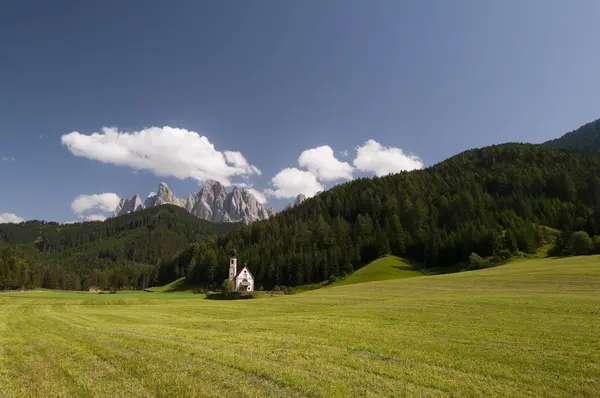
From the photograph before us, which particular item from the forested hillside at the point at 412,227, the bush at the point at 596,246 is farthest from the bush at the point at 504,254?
the bush at the point at 596,246

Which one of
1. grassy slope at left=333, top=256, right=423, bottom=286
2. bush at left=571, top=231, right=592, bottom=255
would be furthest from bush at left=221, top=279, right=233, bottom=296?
bush at left=571, top=231, right=592, bottom=255

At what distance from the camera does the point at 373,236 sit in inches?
5669

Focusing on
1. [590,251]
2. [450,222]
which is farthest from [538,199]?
[590,251]

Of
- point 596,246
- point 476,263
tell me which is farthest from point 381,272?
point 596,246

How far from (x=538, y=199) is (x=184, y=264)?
613 ft

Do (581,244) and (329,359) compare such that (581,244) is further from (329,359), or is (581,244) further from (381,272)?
(329,359)

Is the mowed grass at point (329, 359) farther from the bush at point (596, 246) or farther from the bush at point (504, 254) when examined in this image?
the bush at point (504, 254)

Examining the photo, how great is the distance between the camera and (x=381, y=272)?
115 m

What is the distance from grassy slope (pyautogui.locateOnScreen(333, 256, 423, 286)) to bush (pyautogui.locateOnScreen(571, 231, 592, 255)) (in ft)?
141

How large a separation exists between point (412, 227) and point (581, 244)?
2684 inches

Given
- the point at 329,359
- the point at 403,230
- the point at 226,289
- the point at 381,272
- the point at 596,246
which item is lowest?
the point at 226,289

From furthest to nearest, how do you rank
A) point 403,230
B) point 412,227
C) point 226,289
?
point 412,227
point 403,230
point 226,289

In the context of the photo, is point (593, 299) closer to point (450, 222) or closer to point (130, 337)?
point (130, 337)

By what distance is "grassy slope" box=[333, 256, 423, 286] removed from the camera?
11150 cm
